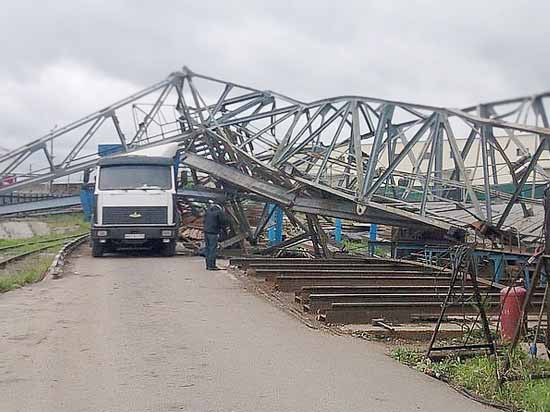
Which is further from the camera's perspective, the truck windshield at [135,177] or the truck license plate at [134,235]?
the truck windshield at [135,177]

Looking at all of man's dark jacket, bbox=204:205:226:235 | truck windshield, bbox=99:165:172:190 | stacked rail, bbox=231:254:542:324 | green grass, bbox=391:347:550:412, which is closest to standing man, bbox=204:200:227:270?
man's dark jacket, bbox=204:205:226:235

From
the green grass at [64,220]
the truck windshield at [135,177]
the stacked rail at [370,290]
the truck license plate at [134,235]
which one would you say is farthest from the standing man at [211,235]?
the green grass at [64,220]

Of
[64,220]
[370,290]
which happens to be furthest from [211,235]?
[64,220]

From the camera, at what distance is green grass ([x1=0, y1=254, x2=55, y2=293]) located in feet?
55.0

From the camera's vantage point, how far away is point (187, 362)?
912 centimetres

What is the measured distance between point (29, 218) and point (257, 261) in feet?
126

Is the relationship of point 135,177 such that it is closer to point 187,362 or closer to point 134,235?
point 134,235

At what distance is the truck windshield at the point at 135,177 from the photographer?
2633cm

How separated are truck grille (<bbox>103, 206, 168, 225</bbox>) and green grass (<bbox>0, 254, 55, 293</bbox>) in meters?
2.43

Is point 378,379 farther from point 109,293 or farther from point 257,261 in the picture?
point 257,261

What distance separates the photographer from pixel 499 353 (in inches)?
355

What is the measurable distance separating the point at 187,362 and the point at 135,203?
17341mm

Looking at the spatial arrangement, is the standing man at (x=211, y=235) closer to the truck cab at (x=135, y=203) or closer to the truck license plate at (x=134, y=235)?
the truck cab at (x=135, y=203)

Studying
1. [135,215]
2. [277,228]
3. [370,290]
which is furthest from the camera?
[277,228]
